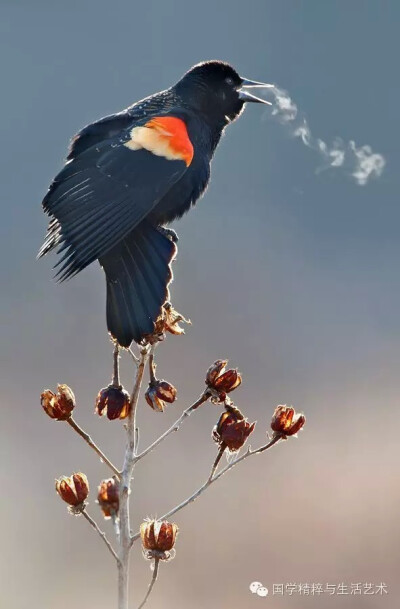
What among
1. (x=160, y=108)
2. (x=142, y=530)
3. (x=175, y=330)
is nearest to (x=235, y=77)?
(x=160, y=108)

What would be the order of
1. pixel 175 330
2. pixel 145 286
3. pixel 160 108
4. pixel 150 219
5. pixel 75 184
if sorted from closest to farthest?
1. pixel 175 330
2. pixel 145 286
3. pixel 75 184
4. pixel 150 219
5. pixel 160 108

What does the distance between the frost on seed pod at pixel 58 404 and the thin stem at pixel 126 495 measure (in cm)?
12

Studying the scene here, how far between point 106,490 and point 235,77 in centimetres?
157

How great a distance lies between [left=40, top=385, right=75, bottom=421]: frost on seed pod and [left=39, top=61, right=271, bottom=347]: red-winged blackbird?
0.62 ft

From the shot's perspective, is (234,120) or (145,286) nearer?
(145,286)

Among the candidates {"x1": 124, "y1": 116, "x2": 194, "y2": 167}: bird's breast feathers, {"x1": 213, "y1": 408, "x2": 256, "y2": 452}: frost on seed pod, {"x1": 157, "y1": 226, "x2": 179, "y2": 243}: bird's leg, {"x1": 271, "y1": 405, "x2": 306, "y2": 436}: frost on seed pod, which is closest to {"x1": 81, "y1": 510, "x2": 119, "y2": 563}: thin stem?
{"x1": 213, "y1": 408, "x2": 256, "y2": 452}: frost on seed pod

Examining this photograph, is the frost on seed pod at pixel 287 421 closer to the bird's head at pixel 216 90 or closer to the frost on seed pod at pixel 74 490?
the frost on seed pod at pixel 74 490

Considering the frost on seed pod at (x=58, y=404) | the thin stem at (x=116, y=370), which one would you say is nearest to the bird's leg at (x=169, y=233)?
the thin stem at (x=116, y=370)

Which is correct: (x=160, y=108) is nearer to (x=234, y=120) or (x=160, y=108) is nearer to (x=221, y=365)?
(x=234, y=120)

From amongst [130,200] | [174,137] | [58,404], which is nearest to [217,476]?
[58,404]

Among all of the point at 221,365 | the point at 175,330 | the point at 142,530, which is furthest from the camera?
the point at 175,330

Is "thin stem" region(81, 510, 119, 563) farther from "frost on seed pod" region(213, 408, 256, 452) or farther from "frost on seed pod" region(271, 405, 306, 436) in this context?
"frost on seed pod" region(271, 405, 306, 436)

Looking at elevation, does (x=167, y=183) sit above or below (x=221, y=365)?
above

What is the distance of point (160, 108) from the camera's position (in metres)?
2.18
